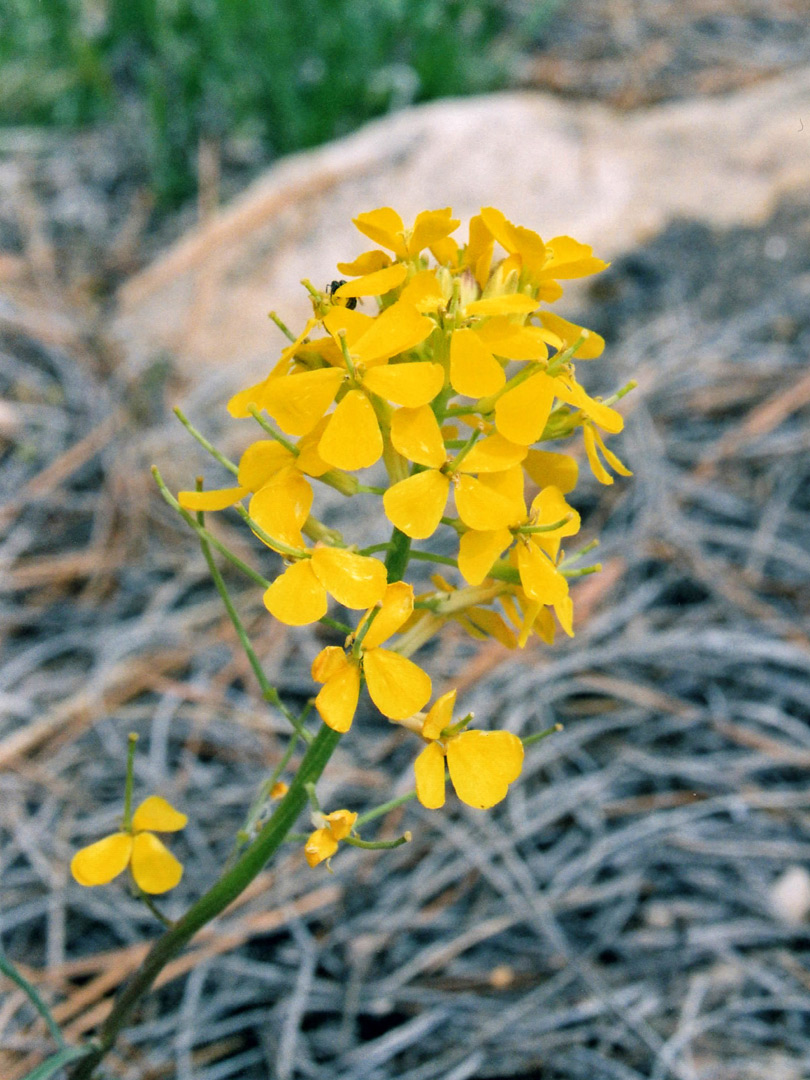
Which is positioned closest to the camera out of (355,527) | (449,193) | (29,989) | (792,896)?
(29,989)

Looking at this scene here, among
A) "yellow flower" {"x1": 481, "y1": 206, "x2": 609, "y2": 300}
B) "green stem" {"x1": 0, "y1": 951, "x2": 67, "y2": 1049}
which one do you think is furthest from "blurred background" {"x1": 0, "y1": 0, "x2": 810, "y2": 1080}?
"yellow flower" {"x1": 481, "y1": 206, "x2": 609, "y2": 300}

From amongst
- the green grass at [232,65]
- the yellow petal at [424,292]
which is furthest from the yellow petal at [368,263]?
the green grass at [232,65]

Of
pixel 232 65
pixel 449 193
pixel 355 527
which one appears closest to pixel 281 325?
pixel 355 527

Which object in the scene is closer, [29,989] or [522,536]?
[522,536]

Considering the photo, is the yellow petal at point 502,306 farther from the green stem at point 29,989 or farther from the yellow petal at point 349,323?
the green stem at point 29,989

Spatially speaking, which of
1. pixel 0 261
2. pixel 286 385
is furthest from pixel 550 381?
pixel 0 261

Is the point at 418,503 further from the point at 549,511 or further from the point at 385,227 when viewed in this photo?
the point at 385,227

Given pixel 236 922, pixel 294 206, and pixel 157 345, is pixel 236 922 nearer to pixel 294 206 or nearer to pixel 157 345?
pixel 157 345

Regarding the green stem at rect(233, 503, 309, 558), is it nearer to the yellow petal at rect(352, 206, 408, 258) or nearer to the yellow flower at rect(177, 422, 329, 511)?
the yellow flower at rect(177, 422, 329, 511)
